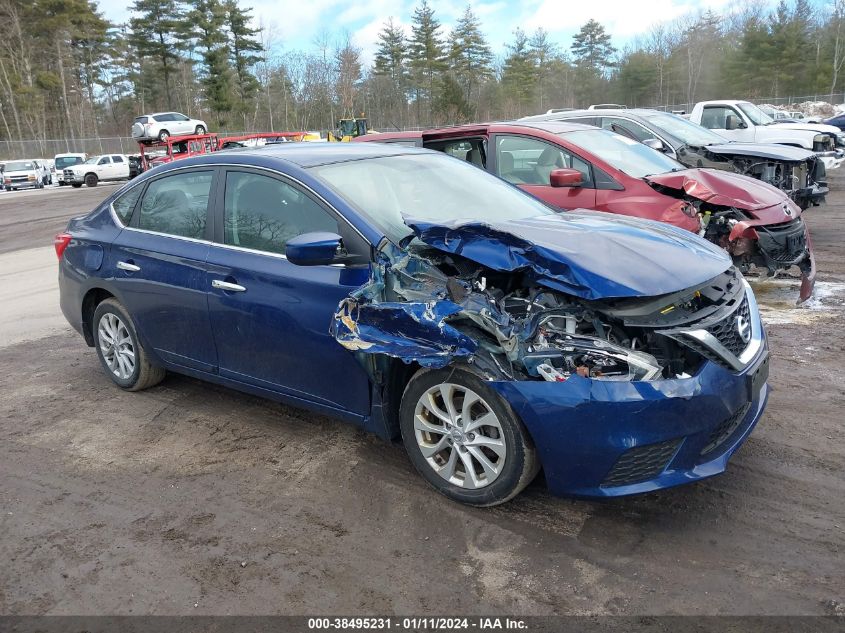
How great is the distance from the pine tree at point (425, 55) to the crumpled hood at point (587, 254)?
62.2 meters

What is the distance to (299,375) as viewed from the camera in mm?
3809

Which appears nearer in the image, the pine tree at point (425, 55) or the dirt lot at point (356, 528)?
the dirt lot at point (356, 528)

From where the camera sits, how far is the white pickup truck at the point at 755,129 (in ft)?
46.4

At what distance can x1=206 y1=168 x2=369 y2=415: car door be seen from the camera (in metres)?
3.59

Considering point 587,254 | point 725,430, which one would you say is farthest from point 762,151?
point 725,430

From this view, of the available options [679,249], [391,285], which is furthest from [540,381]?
→ [679,249]

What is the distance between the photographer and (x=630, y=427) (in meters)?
2.78

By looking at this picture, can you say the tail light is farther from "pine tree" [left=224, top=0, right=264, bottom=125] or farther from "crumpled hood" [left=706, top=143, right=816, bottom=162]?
"pine tree" [left=224, top=0, right=264, bottom=125]

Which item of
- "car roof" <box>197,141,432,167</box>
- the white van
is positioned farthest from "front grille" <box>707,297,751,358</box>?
the white van

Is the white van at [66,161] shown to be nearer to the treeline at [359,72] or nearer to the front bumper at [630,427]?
the treeline at [359,72]

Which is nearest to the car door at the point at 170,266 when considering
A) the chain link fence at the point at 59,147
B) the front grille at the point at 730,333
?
the front grille at the point at 730,333

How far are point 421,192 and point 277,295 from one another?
1075 mm

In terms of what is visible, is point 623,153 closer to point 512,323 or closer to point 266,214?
point 266,214

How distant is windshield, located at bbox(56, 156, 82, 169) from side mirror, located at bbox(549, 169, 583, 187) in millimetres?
38174
